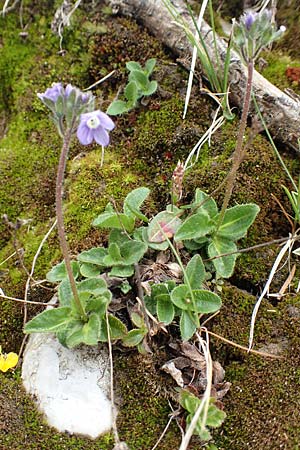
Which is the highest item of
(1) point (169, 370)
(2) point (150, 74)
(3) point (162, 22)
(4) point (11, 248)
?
(3) point (162, 22)

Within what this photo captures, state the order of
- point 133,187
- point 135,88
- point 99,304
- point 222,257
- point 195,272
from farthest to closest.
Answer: point 135,88 < point 133,187 < point 222,257 < point 195,272 < point 99,304

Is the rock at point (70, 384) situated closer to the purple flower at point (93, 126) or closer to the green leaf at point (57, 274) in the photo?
the green leaf at point (57, 274)

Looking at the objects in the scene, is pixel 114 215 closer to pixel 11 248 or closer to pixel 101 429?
pixel 11 248

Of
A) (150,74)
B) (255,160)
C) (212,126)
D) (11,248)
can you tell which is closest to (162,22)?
(150,74)

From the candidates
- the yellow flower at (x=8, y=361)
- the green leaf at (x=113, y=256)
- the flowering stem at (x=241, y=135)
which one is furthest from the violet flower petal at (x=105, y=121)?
the yellow flower at (x=8, y=361)

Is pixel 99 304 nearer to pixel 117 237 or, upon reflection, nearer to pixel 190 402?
pixel 117 237

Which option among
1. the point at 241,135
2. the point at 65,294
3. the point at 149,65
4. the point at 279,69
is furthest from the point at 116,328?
the point at 279,69

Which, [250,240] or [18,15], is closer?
[250,240]
